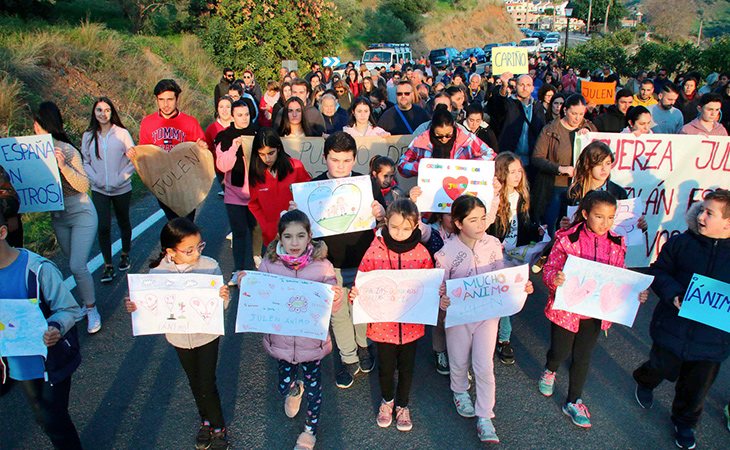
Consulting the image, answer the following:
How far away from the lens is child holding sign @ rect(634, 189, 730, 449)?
305cm

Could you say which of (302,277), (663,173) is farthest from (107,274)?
(663,173)

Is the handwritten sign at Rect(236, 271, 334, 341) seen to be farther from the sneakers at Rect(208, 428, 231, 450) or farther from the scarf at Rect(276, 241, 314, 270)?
the sneakers at Rect(208, 428, 231, 450)

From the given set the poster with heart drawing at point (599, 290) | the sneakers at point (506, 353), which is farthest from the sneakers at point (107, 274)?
the poster with heart drawing at point (599, 290)

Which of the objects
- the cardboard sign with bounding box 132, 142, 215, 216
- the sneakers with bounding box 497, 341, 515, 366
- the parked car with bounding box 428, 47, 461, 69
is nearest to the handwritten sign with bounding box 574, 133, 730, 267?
the sneakers with bounding box 497, 341, 515, 366

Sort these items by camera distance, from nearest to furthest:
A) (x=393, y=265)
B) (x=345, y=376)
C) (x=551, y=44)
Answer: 1. (x=393, y=265)
2. (x=345, y=376)
3. (x=551, y=44)

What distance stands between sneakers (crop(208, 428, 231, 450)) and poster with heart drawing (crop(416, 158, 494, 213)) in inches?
87.1

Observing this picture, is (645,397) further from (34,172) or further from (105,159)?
(105,159)

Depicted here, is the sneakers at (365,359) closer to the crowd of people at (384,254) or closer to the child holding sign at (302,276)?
the crowd of people at (384,254)

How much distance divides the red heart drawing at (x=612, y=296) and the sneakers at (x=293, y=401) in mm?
2087

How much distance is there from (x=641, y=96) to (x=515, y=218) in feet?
18.8

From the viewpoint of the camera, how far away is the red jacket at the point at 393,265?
329 centimetres

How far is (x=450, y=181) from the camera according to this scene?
4266mm

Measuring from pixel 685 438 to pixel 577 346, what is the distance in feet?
2.67

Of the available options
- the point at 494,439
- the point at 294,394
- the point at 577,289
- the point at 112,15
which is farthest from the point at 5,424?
the point at 112,15
